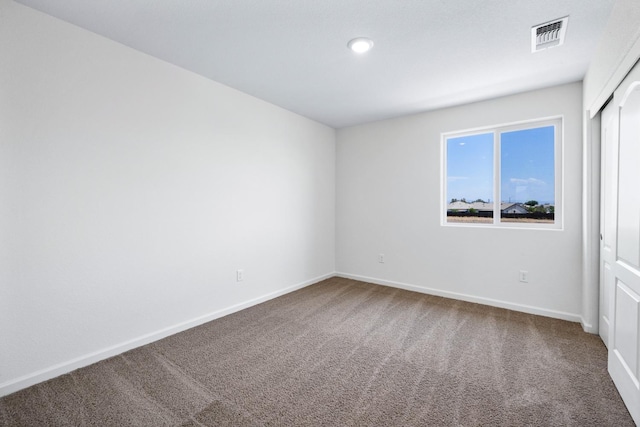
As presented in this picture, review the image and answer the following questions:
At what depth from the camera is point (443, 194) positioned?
3.90 m

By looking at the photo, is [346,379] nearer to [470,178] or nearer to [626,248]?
[626,248]

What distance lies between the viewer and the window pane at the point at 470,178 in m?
3.66

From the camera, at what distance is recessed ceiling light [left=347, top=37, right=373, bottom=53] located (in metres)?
2.23

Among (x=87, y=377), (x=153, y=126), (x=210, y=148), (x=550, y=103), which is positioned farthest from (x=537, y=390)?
(x=153, y=126)

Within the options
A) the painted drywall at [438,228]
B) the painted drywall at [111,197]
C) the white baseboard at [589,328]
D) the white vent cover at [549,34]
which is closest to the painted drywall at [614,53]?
the white vent cover at [549,34]

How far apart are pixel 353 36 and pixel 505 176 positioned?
2573 mm

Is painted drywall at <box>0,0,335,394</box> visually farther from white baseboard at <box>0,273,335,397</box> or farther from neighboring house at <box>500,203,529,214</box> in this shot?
neighboring house at <box>500,203,529,214</box>

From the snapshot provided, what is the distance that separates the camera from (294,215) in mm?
4117

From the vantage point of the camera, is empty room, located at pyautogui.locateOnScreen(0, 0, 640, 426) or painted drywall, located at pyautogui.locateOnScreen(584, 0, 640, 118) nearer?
painted drywall, located at pyautogui.locateOnScreen(584, 0, 640, 118)

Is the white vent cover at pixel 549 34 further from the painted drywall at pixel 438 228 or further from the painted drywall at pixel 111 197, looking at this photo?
the painted drywall at pixel 111 197

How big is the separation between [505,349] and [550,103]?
2594 millimetres

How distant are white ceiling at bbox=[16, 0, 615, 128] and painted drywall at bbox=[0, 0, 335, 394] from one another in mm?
276

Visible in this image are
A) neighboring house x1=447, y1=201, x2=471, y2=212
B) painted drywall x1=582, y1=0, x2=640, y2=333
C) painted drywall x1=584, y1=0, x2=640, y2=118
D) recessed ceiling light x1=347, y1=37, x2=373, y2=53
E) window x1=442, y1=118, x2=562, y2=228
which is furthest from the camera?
neighboring house x1=447, y1=201, x2=471, y2=212

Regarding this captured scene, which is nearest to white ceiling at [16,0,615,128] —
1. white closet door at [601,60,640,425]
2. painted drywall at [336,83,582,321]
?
painted drywall at [336,83,582,321]
